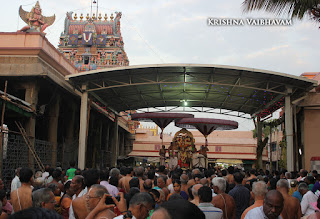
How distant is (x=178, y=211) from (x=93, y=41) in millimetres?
50989

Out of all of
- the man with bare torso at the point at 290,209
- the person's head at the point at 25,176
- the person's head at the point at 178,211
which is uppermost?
the person's head at the point at 178,211

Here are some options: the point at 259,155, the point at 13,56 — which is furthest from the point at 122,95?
the point at 259,155

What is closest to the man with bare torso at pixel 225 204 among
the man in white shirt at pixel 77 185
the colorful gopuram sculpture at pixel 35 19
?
the man in white shirt at pixel 77 185

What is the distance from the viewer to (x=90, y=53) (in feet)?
167

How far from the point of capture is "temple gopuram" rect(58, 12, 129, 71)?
5059 centimetres

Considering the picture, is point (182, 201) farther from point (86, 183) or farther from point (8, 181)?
point (8, 181)

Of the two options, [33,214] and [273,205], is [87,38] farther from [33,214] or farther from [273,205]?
[33,214]

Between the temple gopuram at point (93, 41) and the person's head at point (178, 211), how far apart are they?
154ft

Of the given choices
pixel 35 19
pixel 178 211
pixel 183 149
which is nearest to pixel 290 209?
pixel 178 211

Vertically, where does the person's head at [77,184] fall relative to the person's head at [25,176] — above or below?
below

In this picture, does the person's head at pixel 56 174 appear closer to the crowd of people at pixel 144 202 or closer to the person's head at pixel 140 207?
the crowd of people at pixel 144 202

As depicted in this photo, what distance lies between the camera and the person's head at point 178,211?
2.27 m

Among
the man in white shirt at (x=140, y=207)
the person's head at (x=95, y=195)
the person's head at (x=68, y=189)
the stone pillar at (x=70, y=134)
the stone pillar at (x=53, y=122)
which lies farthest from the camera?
the stone pillar at (x=70, y=134)

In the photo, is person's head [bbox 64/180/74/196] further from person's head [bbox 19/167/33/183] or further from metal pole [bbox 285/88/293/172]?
metal pole [bbox 285/88/293/172]
